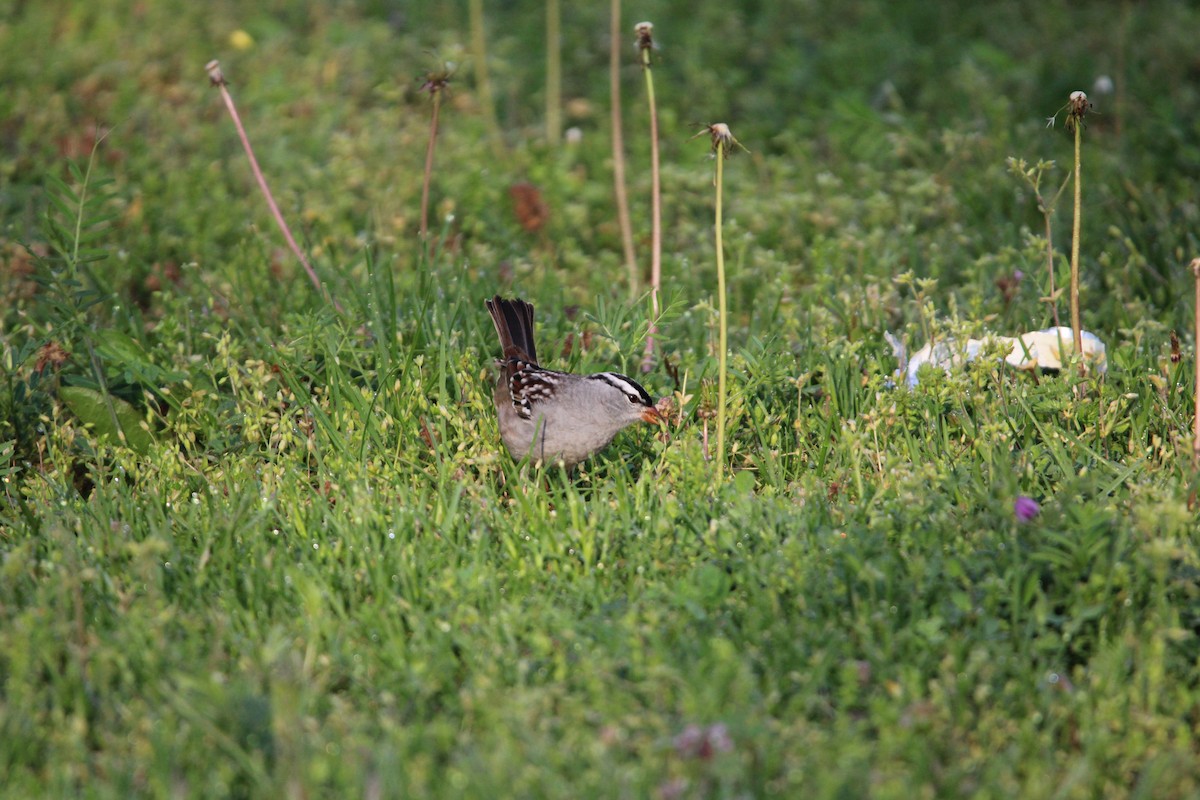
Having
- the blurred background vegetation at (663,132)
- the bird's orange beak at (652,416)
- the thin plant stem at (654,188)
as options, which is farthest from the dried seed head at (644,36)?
the blurred background vegetation at (663,132)

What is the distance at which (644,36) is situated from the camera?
15.2 ft

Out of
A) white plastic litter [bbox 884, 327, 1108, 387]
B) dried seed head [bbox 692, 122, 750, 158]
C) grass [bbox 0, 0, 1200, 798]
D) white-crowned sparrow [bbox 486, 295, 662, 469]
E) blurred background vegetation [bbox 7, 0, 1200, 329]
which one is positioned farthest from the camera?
blurred background vegetation [bbox 7, 0, 1200, 329]

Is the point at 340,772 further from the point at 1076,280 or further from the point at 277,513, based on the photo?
the point at 1076,280

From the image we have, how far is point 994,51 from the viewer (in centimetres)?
→ 878

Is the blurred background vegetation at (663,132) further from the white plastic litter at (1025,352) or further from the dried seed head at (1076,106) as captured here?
the dried seed head at (1076,106)

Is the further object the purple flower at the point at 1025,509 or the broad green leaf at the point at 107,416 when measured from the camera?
the broad green leaf at the point at 107,416

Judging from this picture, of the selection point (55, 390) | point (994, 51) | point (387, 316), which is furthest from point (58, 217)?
point (994, 51)

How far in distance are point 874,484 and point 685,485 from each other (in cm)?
67

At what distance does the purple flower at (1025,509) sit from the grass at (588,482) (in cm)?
6

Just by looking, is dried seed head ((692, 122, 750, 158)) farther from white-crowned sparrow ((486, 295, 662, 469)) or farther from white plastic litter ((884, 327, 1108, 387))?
white plastic litter ((884, 327, 1108, 387))

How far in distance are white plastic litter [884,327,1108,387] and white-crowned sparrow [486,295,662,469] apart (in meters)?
1.13

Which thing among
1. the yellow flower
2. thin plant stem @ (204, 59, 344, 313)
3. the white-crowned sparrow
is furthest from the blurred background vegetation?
the white-crowned sparrow

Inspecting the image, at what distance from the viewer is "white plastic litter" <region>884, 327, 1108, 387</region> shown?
15.8 feet

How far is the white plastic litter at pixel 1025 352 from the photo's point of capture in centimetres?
481
